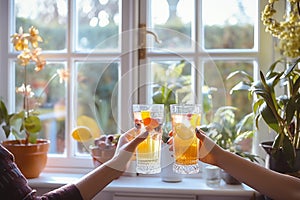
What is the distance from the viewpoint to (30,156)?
7.06 ft

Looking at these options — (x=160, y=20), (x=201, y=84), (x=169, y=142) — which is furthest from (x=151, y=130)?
(x=160, y=20)

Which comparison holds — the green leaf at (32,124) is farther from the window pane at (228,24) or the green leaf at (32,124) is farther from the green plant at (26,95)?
the window pane at (228,24)

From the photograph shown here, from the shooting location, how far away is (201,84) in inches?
86.1

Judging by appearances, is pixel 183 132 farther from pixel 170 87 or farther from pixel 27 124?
pixel 27 124

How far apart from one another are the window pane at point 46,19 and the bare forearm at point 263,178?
1237 millimetres

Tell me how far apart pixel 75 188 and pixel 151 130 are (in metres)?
0.41

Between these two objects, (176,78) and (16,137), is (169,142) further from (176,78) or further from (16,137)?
(16,137)

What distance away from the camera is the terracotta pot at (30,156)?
2145 millimetres

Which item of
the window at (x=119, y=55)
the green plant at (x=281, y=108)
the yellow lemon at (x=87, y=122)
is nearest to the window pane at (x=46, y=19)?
the window at (x=119, y=55)

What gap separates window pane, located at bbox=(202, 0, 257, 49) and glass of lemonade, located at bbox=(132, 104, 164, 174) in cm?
89

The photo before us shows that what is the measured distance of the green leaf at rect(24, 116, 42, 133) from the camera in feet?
7.15

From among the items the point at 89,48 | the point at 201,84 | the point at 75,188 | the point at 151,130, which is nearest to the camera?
the point at 151,130

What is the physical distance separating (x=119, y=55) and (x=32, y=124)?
1.87ft

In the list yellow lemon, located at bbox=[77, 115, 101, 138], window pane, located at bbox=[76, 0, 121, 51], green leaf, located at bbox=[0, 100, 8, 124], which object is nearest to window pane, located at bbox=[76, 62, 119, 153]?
yellow lemon, located at bbox=[77, 115, 101, 138]
